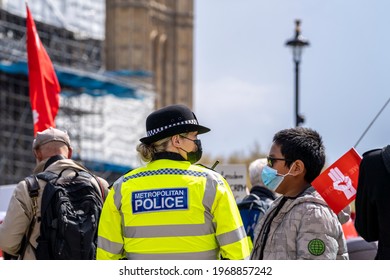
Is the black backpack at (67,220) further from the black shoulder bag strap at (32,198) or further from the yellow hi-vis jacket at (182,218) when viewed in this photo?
the yellow hi-vis jacket at (182,218)

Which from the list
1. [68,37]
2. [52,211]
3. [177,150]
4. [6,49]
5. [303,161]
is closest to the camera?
[177,150]

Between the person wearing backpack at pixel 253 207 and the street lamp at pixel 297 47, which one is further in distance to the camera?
the street lamp at pixel 297 47

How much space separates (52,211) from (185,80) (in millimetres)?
67832

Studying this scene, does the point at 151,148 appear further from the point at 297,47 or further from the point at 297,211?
the point at 297,47

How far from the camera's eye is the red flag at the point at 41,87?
10602 millimetres

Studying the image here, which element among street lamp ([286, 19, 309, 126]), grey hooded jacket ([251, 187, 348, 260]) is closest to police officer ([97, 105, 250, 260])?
grey hooded jacket ([251, 187, 348, 260])

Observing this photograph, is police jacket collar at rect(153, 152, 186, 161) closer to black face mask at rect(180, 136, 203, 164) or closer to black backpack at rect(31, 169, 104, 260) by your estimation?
black face mask at rect(180, 136, 203, 164)

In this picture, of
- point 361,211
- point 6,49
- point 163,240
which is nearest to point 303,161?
point 361,211

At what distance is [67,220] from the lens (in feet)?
21.1

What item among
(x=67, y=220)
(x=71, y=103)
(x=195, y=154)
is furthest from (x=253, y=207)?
(x=71, y=103)

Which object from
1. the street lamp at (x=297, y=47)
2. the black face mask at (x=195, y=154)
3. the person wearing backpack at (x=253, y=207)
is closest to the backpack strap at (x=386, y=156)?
the black face mask at (x=195, y=154)

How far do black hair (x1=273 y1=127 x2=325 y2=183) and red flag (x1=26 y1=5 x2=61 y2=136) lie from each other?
485cm

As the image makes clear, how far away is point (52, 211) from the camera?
647cm
